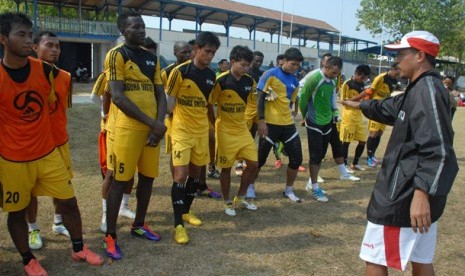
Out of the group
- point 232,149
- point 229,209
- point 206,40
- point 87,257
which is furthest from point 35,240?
point 206,40

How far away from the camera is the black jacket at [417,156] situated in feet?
7.79

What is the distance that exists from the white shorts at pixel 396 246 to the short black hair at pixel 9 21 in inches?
117

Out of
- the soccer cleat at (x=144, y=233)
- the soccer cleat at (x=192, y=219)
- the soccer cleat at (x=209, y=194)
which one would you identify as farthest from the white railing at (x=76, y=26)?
the soccer cleat at (x=144, y=233)

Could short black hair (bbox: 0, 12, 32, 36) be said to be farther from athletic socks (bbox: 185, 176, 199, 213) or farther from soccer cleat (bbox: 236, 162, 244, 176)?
soccer cleat (bbox: 236, 162, 244, 176)

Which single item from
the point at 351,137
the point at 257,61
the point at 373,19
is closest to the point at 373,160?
the point at 351,137

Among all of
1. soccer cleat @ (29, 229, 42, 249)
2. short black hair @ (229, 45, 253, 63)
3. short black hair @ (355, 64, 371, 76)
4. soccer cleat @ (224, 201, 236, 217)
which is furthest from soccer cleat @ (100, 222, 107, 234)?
short black hair @ (355, 64, 371, 76)

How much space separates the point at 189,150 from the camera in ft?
14.8

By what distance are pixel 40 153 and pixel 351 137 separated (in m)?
6.20

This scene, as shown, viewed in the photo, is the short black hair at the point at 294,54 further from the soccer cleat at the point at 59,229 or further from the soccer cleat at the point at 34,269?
the soccer cleat at the point at 34,269

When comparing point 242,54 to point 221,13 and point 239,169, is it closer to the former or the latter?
point 239,169

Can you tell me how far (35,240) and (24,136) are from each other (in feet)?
4.31

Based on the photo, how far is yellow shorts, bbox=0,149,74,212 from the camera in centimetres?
323

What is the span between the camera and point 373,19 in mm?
42688

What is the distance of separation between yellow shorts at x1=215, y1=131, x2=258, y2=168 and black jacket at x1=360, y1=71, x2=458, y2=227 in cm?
244
